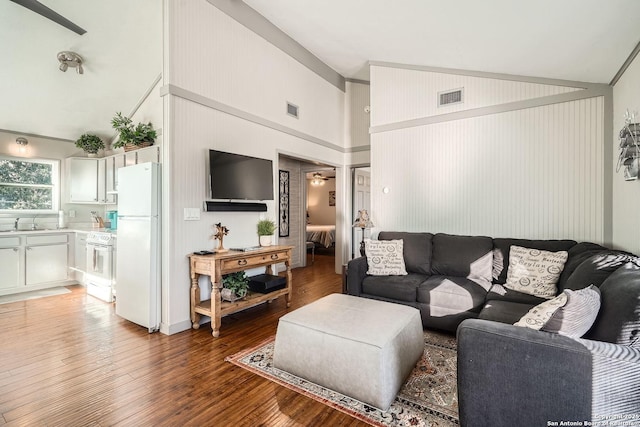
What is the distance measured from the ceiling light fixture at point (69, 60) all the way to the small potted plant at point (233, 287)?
3293 millimetres

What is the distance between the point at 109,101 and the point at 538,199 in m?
6.15

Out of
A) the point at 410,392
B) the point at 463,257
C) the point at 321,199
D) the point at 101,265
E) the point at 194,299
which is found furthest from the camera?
the point at 321,199

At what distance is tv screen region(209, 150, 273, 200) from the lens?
3.29 meters

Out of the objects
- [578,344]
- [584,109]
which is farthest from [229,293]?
[584,109]

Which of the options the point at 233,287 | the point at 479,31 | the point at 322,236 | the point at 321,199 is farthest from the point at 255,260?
the point at 321,199

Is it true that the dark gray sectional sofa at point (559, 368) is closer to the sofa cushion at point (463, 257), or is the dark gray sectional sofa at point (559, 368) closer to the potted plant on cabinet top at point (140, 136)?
the sofa cushion at point (463, 257)

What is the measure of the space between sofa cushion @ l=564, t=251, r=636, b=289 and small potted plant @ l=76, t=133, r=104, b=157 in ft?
21.8

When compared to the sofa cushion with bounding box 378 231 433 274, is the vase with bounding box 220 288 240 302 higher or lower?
lower

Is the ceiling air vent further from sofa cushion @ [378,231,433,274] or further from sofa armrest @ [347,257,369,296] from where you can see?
sofa armrest @ [347,257,369,296]

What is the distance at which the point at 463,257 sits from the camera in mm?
3463

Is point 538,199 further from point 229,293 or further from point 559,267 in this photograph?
Result: point 229,293

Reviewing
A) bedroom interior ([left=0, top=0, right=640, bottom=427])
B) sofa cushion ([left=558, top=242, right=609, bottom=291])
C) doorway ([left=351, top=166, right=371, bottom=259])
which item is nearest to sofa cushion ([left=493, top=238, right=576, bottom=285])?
bedroom interior ([left=0, top=0, right=640, bottom=427])

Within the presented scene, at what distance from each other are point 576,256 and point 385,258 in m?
1.82

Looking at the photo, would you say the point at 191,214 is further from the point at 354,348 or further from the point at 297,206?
the point at 297,206
